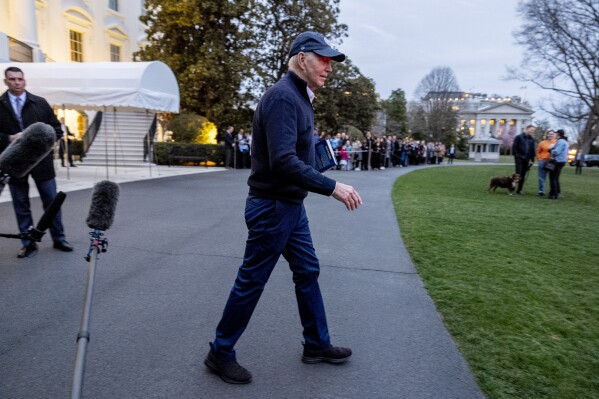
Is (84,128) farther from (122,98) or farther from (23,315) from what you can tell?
(23,315)

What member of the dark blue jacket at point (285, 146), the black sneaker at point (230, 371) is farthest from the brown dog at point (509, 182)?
the black sneaker at point (230, 371)

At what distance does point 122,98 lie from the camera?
12492mm

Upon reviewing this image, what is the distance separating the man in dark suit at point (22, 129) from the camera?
5.06 meters

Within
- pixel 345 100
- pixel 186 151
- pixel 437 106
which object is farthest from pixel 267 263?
pixel 437 106

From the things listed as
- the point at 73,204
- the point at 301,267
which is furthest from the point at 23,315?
the point at 73,204

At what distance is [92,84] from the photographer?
12.6 metres

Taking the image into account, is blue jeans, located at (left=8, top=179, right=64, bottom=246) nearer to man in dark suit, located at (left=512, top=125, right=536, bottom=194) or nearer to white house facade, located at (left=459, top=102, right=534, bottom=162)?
man in dark suit, located at (left=512, top=125, right=536, bottom=194)

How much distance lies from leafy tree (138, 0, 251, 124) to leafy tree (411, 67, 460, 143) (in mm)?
52122

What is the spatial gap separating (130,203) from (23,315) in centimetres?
604

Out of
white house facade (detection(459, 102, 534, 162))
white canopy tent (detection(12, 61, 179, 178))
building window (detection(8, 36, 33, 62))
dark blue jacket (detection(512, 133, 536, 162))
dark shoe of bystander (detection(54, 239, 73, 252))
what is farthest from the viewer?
white house facade (detection(459, 102, 534, 162))

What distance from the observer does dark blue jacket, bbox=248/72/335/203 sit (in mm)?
2330

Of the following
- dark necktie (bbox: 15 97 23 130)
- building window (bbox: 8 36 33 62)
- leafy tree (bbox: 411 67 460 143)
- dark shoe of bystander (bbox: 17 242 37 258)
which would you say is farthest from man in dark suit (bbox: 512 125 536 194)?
leafy tree (bbox: 411 67 460 143)

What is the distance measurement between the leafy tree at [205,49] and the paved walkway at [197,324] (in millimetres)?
17901

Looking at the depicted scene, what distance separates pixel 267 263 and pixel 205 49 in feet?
73.8
